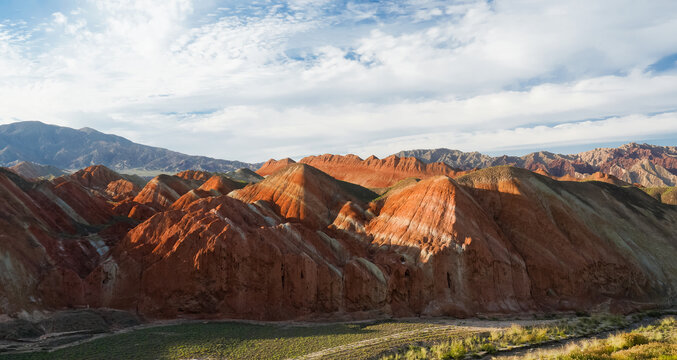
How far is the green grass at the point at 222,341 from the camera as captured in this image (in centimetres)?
2423

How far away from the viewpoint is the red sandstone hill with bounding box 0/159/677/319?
3228 centimetres

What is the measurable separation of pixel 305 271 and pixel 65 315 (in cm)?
1723

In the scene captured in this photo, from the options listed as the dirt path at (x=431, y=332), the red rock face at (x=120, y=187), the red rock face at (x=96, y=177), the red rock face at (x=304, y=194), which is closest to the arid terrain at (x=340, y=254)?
the red rock face at (x=304, y=194)

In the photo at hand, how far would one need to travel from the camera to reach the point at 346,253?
38875mm

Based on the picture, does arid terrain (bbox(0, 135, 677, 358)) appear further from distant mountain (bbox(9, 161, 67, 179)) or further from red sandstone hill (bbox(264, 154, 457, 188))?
distant mountain (bbox(9, 161, 67, 179))

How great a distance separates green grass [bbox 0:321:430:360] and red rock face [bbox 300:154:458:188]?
81665mm

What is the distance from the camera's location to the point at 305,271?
112 ft

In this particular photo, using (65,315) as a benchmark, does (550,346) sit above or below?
below

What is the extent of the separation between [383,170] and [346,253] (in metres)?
79.3

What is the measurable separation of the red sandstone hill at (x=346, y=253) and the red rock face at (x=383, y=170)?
58.9m

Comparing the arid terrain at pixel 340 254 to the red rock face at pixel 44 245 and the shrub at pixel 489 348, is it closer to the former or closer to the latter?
the red rock face at pixel 44 245

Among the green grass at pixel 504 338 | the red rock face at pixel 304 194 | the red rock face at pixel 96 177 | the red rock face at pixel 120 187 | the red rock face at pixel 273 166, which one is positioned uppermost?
the red rock face at pixel 273 166

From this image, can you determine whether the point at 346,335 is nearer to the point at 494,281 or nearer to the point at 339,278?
the point at 339,278

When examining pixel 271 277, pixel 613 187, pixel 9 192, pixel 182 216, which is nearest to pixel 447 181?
pixel 271 277
